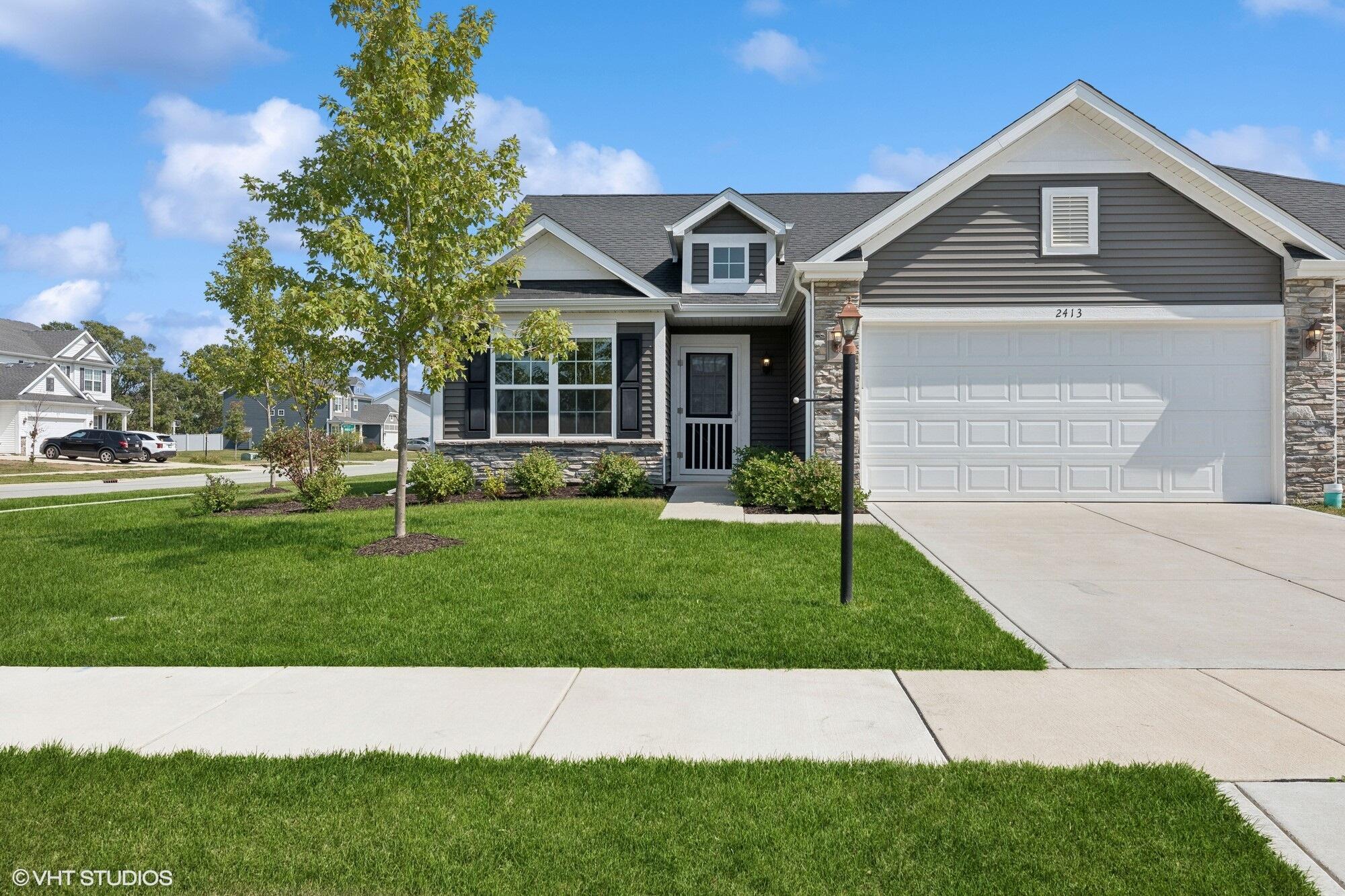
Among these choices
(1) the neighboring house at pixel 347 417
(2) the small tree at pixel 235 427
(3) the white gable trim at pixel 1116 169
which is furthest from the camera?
(1) the neighboring house at pixel 347 417

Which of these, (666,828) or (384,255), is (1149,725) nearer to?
(666,828)

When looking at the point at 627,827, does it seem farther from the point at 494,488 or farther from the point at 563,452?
the point at 563,452

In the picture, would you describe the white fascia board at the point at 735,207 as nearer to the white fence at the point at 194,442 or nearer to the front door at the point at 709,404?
the front door at the point at 709,404

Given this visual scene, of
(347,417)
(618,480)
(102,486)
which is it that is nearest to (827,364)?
(618,480)

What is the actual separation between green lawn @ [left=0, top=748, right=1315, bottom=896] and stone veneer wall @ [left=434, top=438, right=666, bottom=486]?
10.9 metres

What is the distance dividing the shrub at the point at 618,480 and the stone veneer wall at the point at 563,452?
1.40 feet

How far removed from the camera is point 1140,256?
38.3ft

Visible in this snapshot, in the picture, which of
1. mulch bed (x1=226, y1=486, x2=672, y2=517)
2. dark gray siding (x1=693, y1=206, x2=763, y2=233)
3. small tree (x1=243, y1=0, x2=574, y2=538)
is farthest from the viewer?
dark gray siding (x1=693, y1=206, x2=763, y2=233)

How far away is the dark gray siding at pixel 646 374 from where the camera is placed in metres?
14.4

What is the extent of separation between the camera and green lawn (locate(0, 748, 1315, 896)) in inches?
101

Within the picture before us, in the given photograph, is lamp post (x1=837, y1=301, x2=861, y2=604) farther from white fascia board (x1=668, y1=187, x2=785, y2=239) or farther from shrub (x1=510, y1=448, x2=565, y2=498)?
white fascia board (x1=668, y1=187, x2=785, y2=239)

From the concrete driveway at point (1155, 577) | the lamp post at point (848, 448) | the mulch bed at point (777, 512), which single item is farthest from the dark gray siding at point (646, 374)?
the lamp post at point (848, 448)

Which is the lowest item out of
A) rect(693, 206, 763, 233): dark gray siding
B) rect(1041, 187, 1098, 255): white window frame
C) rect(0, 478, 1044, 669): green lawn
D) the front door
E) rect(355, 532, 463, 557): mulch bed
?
rect(0, 478, 1044, 669): green lawn

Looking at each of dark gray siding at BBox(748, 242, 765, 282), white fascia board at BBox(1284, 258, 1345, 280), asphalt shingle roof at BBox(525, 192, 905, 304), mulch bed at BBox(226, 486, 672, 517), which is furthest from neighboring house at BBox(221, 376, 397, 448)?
white fascia board at BBox(1284, 258, 1345, 280)
